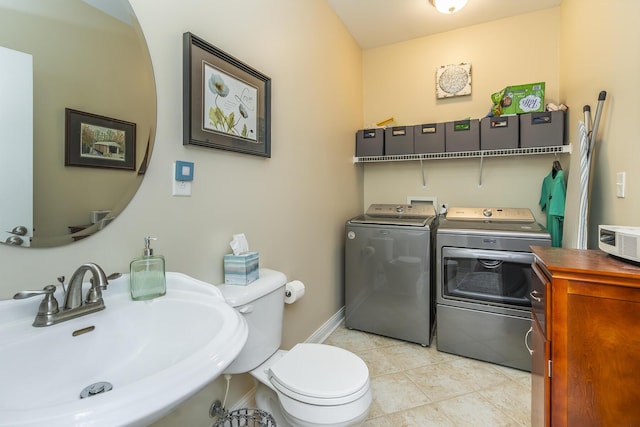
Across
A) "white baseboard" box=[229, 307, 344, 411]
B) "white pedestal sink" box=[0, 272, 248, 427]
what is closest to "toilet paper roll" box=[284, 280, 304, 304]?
"white baseboard" box=[229, 307, 344, 411]

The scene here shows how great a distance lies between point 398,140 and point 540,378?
2.05m

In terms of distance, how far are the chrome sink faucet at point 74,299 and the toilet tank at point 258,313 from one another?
0.44 m

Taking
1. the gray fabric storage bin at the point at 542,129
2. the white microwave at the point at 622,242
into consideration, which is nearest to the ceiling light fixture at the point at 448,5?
the gray fabric storage bin at the point at 542,129

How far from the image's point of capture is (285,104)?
1922 millimetres

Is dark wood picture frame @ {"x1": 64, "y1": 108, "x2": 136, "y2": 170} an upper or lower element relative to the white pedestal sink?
upper

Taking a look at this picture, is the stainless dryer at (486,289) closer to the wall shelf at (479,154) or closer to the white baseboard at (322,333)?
the wall shelf at (479,154)

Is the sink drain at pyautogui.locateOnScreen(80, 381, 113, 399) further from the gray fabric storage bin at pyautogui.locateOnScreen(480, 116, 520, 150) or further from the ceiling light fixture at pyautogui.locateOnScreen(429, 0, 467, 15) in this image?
the ceiling light fixture at pyautogui.locateOnScreen(429, 0, 467, 15)

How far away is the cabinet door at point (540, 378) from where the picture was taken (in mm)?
1074

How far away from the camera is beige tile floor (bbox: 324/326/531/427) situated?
5.41 feet

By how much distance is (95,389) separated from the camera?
2.56ft

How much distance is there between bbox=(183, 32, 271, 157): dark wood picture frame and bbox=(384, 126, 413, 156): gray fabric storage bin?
1.44 meters

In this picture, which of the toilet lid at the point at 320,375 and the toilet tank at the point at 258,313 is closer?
the toilet lid at the point at 320,375

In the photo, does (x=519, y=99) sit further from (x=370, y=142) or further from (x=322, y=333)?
(x=322, y=333)

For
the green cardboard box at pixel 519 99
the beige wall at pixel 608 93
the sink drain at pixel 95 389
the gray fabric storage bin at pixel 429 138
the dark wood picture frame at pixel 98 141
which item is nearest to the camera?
the sink drain at pixel 95 389
